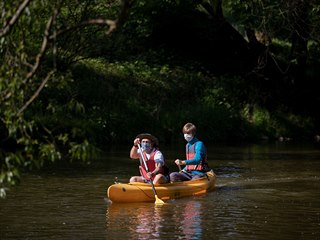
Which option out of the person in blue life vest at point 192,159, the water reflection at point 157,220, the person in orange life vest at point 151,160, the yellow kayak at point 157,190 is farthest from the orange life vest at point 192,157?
the water reflection at point 157,220

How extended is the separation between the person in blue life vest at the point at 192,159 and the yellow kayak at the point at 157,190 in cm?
24

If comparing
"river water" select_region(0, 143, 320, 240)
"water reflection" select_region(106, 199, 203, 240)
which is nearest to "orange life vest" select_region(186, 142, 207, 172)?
"river water" select_region(0, 143, 320, 240)

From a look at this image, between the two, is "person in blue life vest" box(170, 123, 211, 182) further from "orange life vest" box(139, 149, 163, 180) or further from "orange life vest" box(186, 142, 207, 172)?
"orange life vest" box(139, 149, 163, 180)

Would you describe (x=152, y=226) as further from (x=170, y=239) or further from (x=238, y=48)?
(x=238, y=48)

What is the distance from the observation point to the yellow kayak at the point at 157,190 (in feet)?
44.7

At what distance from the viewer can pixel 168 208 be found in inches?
523

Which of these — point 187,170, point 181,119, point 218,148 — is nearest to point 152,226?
point 187,170

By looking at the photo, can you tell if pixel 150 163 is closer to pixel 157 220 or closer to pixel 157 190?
pixel 157 190

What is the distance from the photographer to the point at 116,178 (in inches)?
667

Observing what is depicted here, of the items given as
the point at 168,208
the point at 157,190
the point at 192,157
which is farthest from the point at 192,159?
the point at 168,208

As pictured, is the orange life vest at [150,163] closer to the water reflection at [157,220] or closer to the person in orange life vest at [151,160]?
the person in orange life vest at [151,160]

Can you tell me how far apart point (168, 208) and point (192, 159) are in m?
2.35

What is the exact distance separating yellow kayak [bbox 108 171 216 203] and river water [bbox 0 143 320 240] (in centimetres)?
19

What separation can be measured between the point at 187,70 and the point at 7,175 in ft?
84.3
